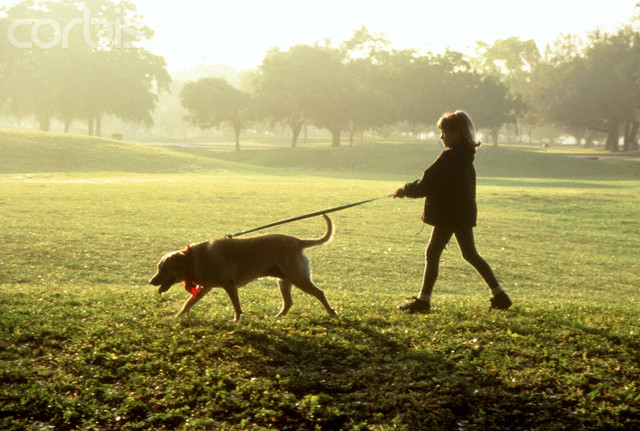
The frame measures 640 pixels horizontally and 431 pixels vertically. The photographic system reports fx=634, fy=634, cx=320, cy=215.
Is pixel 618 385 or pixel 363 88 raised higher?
pixel 363 88

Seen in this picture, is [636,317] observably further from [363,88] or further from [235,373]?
[363,88]

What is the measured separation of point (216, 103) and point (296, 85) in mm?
10472

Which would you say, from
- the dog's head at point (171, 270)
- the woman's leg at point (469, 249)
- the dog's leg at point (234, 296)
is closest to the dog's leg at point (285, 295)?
the dog's leg at point (234, 296)

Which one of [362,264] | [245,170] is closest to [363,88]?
[245,170]

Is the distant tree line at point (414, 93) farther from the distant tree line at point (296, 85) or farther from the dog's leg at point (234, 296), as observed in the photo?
the dog's leg at point (234, 296)

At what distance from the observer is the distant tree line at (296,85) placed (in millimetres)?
70938

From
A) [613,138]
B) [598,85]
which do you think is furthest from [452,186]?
[613,138]

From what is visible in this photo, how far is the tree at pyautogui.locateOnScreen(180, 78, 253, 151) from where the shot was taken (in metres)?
76.8

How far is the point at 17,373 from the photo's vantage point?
241 inches

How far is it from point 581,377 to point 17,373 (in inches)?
214

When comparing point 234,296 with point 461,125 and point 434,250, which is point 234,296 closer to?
point 434,250

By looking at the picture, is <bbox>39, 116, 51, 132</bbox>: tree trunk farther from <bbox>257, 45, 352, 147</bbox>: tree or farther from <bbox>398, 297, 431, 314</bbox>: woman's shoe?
<bbox>398, 297, 431, 314</bbox>: woman's shoe

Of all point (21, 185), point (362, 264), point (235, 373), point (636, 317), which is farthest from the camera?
point (21, 185)

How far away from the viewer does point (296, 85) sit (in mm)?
73562
